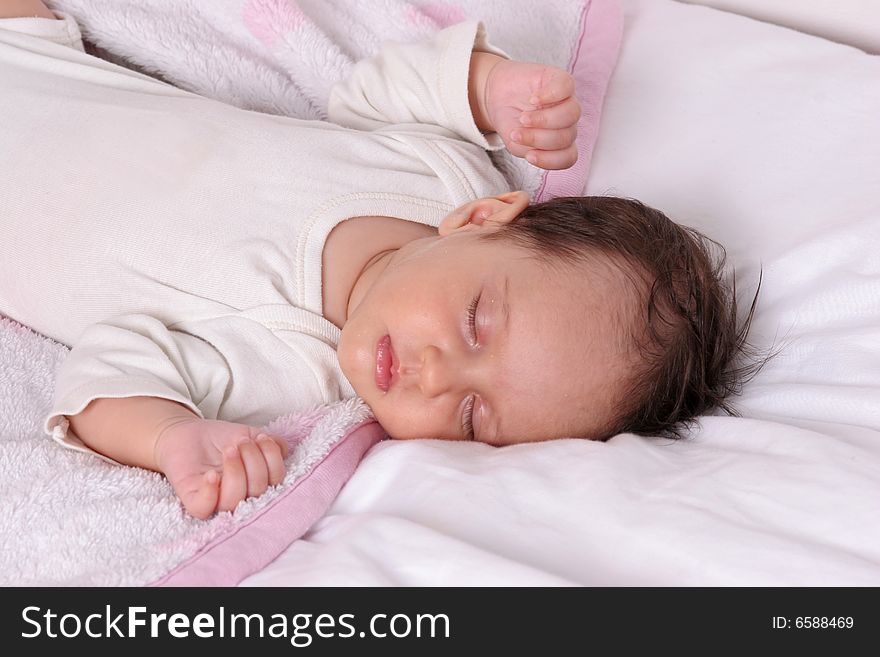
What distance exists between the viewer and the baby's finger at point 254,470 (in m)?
0.97

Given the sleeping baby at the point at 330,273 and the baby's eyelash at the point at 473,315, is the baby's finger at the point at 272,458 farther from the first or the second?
the baby's eyelash at the point at 473,315

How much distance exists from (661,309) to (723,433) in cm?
17

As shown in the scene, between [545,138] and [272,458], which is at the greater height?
[545,138]

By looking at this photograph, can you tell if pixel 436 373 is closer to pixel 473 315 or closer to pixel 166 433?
pixel 473 315

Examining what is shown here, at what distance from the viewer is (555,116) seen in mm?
1269

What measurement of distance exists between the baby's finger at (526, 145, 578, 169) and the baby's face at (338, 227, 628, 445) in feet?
0.74

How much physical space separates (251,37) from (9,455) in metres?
0.88

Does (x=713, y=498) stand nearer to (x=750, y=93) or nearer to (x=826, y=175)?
(x=826, y=175)

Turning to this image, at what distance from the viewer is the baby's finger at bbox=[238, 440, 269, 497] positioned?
0.97 m

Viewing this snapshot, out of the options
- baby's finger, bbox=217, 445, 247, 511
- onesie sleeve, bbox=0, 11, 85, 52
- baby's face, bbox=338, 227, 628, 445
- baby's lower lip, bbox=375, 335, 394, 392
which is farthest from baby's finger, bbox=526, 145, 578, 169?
onesie sleeve, bbox=0, 11, 85, 52

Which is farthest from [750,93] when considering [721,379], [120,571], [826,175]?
[120,571]

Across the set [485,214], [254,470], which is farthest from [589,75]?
[254,470]
